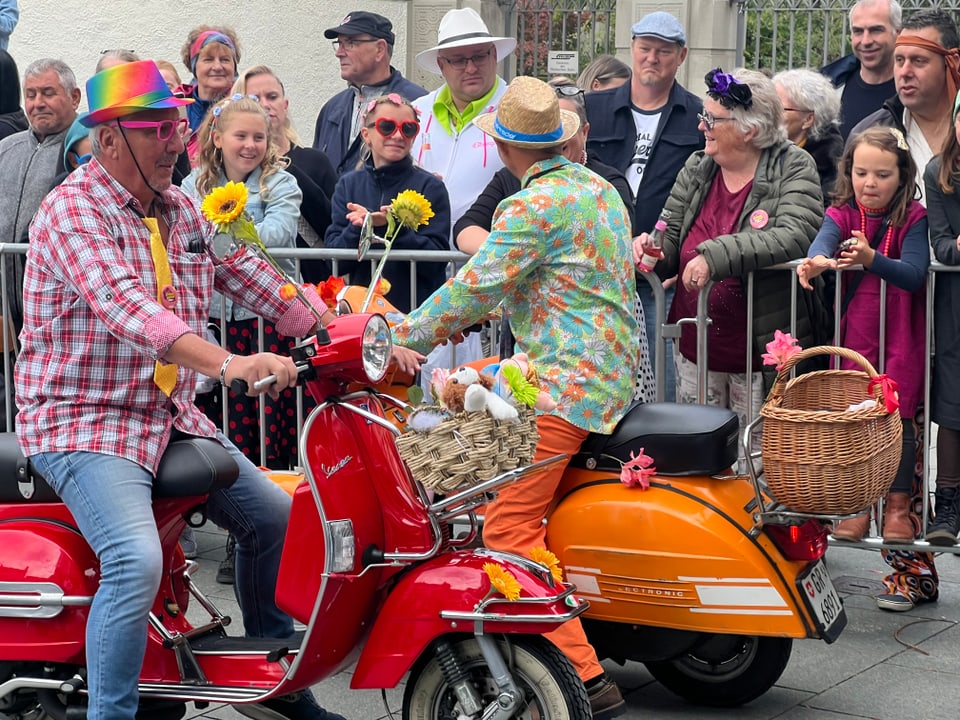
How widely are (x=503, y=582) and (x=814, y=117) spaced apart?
3638mm

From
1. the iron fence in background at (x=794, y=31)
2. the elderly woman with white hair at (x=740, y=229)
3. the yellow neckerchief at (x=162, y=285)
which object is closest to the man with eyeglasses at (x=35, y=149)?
the yellow neckerchief at (x=162, y=285)

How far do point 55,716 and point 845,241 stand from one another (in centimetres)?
329

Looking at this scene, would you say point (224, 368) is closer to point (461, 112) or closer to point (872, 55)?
point (461, 112)

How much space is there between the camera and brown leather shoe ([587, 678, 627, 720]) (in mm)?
4188

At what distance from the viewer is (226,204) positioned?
3652 millimetres

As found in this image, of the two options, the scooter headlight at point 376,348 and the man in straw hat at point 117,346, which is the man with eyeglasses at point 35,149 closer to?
the man in straw hat at point 117,346

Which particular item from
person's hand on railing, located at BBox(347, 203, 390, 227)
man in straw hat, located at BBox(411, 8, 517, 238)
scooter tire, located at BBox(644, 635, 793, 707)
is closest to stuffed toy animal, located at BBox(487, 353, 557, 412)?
scooter tire, located at BBox(644, 635, 793, 707)

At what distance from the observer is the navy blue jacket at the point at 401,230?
6.09 meters

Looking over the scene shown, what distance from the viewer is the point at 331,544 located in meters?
3.88

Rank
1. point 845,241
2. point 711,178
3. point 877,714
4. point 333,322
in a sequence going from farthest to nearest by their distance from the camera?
point 711,178 → point 845,241 → point 877,714 → point 333,322

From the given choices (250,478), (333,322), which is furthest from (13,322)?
(333,322)

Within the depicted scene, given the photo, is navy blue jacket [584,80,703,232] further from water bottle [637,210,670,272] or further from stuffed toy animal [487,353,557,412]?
stuffed toy animal [487,353,557,412]

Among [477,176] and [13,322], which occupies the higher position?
[477,176]

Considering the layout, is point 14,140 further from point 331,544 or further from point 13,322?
point 331,544
